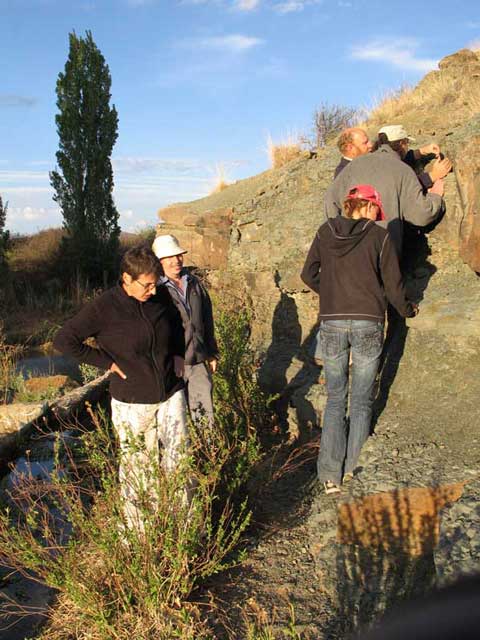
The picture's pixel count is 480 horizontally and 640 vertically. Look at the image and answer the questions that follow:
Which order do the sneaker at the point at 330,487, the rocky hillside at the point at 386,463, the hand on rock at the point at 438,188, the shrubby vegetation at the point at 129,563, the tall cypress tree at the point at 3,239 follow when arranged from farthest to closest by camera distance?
the tall cypress tree at the point at 3,239
the hand on rock at the point at 438,188
the sneaker at the point at 330,487
the rocky hillside at the point at 386,463
the shrubby vegetation at the point at 129,563

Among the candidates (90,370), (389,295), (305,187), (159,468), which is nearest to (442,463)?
(389,295)

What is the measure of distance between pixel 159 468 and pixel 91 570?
683 millimetres

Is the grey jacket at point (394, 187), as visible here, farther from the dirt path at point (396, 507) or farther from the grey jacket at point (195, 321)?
the grey jacket at point (195, 321)

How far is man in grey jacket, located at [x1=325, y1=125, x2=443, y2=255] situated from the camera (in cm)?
460

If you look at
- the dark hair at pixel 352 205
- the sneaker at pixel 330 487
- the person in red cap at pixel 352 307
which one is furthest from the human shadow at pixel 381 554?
the dark hair at pixel 352 205

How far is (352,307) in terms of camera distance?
3.90 m

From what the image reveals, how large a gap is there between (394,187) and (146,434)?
2.64 metres

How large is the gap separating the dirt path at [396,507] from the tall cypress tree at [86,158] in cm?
1601

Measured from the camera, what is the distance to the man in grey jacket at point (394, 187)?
4598mm

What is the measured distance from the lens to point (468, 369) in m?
4.33

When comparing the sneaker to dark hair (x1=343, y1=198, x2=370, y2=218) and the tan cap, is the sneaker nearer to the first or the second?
dark hair (x1=343, y1=198, x2=370, y2=218)

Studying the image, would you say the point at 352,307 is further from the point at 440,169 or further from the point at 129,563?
the point at 440,169

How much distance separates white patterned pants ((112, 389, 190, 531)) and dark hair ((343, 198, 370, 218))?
5.23ft

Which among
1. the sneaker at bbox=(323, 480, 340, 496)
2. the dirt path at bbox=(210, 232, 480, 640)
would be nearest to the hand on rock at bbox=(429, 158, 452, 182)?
the dirt path at bbox=(210, 232, 480, 640)
